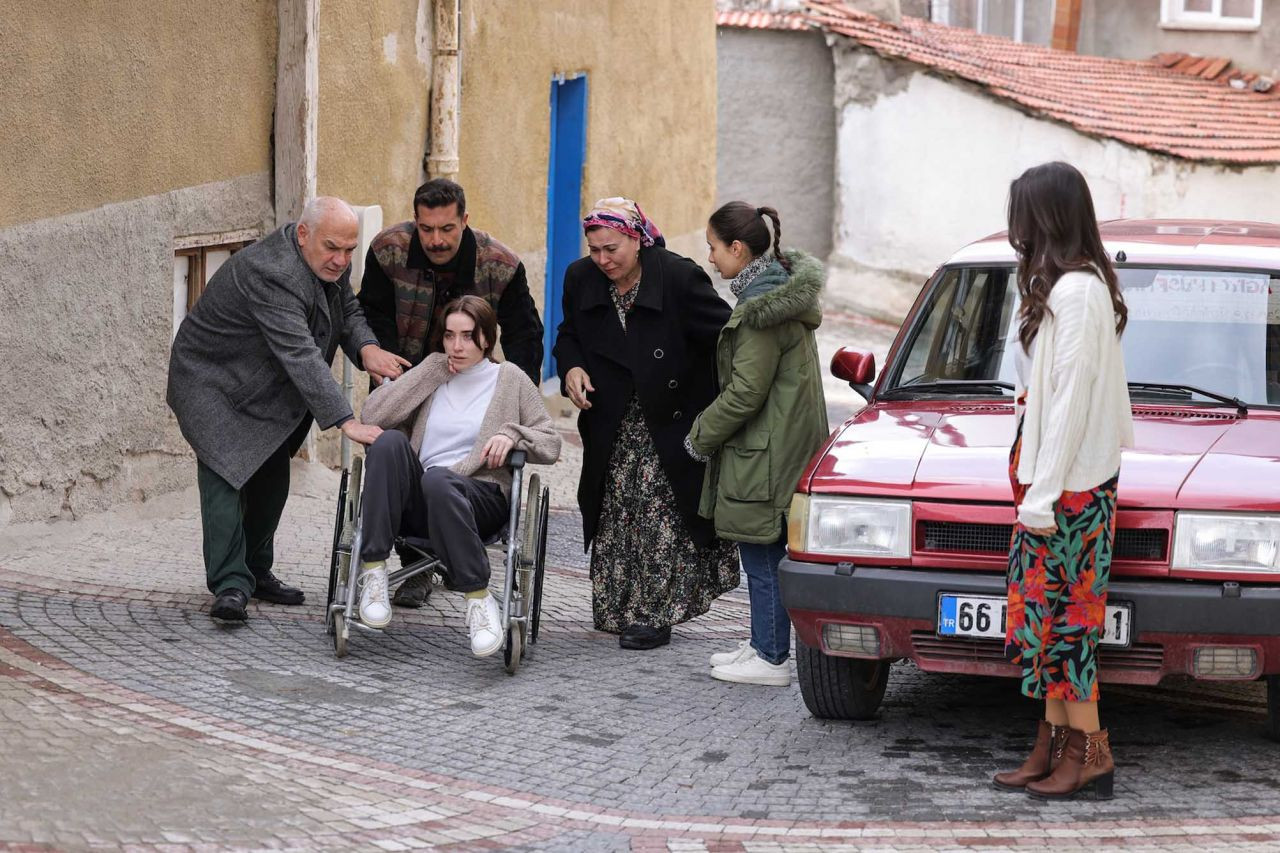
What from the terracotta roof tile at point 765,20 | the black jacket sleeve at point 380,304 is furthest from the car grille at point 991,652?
the terracotta roof tile at point 765,20

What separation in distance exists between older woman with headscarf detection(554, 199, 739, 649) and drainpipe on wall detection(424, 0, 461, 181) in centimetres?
449

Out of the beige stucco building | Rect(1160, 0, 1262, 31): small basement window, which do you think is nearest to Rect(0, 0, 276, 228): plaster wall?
the beige stucco building

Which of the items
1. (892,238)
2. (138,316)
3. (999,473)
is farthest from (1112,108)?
(999,473)

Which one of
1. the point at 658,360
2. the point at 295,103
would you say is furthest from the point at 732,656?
the point at 295,103

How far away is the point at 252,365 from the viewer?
24.1 ft

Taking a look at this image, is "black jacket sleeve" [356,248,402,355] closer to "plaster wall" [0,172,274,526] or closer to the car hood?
"plaster wall" [0,172,274,526]

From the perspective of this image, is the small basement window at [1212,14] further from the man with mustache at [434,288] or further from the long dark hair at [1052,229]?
the long dark hair at [1052,229]

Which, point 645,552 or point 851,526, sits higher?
point 851,526

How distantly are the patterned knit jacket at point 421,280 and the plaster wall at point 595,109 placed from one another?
3.63 meters

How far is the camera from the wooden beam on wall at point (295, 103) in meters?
9.88

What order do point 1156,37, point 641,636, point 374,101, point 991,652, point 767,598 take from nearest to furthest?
point 991,652
point 767,598
point 641,636
point 374,101
point 1156,37

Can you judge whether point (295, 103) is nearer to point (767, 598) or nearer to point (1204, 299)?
point (767, 598)

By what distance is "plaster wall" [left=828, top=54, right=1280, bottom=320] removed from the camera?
76.3 ft

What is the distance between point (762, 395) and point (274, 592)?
2426mm
